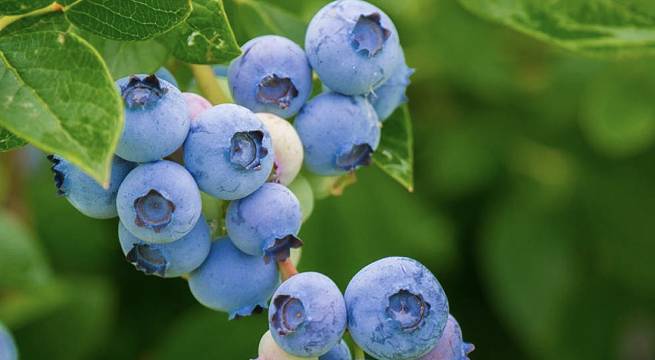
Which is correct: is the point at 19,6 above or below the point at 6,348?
above

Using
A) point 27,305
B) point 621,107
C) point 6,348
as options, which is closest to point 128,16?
point 6,348

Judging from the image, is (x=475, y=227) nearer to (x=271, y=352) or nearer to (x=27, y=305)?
(x=27, y=305)

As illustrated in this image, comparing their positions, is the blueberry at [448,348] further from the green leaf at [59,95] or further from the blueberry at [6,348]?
the blueberry at [6,348]

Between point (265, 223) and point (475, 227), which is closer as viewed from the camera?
point (265, 223)

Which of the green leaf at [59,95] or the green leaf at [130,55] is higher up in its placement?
the green leaf at [59,95]

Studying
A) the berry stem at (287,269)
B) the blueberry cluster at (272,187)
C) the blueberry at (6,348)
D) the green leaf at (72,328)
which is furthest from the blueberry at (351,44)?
the green leaf at (72,328)
